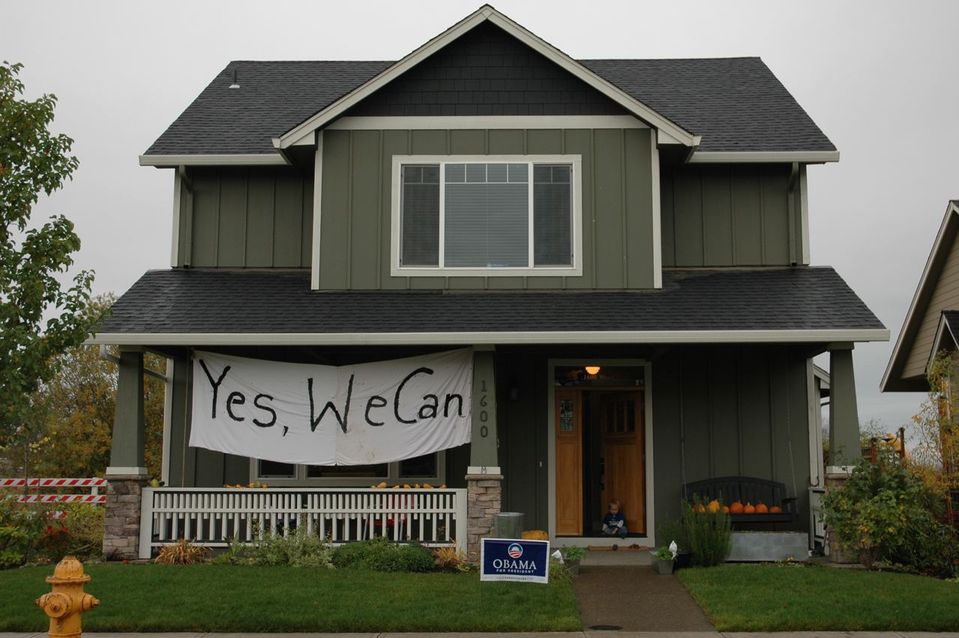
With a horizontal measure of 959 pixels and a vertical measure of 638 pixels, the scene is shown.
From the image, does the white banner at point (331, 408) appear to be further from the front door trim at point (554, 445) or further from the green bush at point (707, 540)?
the green bush at point (707, 540)

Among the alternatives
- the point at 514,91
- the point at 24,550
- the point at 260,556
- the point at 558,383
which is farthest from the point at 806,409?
the point at 24,550

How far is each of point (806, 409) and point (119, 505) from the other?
9.14m

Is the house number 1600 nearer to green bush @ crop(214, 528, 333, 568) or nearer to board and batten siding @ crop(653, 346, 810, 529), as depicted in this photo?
green bush @ crop(214, 528, 333, 568)

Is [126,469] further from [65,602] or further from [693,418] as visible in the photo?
[693,418]

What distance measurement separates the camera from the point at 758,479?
1397 centimetres

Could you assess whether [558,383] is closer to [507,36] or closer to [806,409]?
[806,409]

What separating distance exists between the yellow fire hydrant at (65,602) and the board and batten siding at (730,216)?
386 inches

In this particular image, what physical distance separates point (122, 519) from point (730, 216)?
9.28 m

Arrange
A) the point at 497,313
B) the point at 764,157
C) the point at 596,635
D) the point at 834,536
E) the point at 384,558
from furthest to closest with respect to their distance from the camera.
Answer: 1. the point at 764,157
2. the point at 497,313
3. the point at 834,536
4. the point at 384,558
5. the point at 596,635

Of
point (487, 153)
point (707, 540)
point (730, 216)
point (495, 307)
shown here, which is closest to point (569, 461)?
point (495, 307)

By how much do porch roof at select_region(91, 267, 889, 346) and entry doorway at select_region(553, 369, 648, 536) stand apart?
1.69 metres

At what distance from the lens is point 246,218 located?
15273 millimetres

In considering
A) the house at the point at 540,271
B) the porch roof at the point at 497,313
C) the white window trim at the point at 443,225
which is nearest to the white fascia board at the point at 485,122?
the house at the point at 540,271

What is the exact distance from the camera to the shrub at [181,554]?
12.4m
